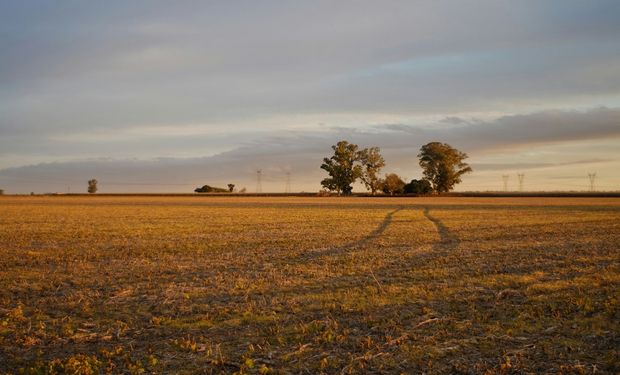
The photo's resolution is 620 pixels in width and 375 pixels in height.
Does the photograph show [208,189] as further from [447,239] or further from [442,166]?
[447,239]

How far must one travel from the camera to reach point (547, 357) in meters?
7.97

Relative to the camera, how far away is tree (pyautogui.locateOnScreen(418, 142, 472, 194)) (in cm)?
13925

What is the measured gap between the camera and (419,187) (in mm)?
138250

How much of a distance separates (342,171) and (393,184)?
1627cm

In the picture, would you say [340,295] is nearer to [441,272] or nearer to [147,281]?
A: [441,272]

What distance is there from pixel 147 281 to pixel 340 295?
20.9 feet

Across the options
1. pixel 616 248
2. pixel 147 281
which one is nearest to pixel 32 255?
pixel 147 281

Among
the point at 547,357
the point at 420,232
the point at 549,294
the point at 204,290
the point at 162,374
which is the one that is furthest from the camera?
the point at 420,232

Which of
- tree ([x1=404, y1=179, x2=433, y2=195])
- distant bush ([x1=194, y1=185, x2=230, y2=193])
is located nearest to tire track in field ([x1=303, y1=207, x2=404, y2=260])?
tree ([x1=404, y1=179, x2=433, y2=195])

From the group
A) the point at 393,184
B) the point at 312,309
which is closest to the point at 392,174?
the point at 393,184

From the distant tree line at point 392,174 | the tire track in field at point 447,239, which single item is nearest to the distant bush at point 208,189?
the distant tree line at point 392,174

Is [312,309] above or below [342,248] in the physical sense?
below

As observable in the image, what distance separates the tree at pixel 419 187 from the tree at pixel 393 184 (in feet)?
7.32

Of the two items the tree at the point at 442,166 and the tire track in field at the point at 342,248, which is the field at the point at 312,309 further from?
the tree at the point at 442,166
